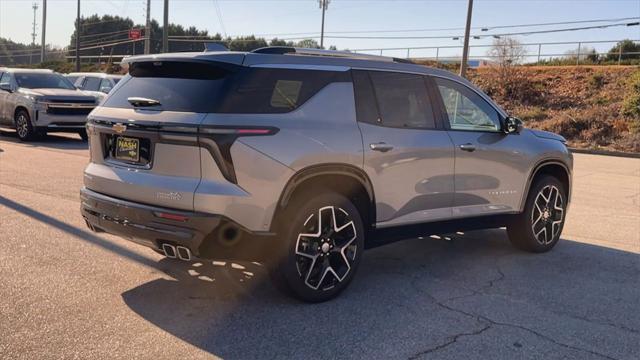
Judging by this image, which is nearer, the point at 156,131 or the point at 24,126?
the point at 156,131

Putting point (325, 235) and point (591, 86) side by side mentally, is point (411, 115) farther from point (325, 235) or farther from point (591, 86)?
point (591, 86)

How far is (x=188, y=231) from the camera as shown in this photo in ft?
13.8

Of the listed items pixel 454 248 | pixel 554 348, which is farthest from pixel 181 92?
pixel 454 248

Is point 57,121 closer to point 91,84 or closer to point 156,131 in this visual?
point 91,84

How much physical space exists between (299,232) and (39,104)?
42.9 ft

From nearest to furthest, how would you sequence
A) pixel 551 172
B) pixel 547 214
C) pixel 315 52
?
pixel 315 52 → pixel 547 214 → pixel 551 172

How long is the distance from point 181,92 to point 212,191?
0.81 m

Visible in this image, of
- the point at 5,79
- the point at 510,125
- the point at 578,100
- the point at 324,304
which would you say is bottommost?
the point at 324,304

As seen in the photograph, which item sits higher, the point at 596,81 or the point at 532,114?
the point at 596,81

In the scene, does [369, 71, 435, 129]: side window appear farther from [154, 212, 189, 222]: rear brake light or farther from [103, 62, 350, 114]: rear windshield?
[154, 212, 189, 222]: rear brake light

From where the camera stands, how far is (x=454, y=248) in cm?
674

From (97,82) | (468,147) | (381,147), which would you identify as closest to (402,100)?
(381,147)

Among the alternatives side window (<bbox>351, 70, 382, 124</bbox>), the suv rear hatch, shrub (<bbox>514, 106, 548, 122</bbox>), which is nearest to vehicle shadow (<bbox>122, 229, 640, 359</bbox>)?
the suv rear hatch

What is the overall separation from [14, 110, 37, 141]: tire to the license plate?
1238 cm
